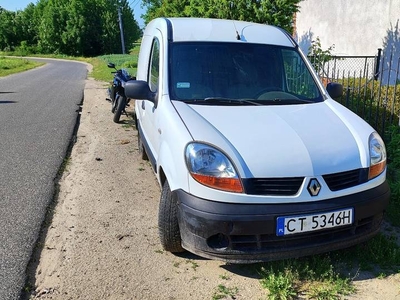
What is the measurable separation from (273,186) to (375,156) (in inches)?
37.8

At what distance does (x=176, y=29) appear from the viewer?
13.3ft

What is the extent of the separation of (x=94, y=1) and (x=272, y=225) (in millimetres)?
62208

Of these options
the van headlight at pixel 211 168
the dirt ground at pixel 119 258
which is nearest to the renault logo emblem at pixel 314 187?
the van headlight at pixel 211 168

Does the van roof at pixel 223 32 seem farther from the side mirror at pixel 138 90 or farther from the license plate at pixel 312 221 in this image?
the license plate at pixel 312 221

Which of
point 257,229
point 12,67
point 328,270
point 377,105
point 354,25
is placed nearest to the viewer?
point 257,229

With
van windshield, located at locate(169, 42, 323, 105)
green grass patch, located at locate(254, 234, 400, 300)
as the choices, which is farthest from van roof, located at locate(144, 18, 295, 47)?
green grass patch, located at locate(254, 234, 400, 300)

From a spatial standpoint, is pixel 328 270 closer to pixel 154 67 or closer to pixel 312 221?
pixel 312 221

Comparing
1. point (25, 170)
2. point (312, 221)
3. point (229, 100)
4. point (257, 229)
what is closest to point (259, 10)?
point (229, 100)

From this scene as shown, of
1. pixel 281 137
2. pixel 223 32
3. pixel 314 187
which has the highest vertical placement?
pixel 223 32

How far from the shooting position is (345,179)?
277cm

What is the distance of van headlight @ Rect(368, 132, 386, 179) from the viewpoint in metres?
2.90

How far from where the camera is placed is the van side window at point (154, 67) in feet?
13.2

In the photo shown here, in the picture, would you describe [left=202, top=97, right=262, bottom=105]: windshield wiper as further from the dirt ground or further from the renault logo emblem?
the dirt ground

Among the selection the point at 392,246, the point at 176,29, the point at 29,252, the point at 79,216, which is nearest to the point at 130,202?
the point at 79,216
